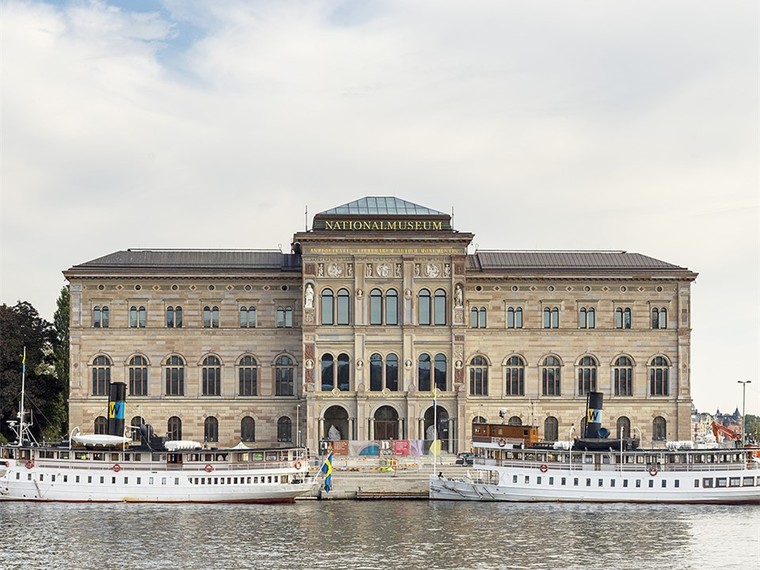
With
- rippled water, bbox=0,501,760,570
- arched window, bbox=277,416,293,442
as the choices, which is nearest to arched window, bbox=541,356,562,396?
arched window, bbox=277,416,293,442

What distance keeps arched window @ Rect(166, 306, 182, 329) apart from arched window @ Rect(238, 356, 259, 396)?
5.54 metres

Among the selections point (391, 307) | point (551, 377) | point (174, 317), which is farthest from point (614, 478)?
point (174, 317)

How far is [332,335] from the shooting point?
107062 millimetres

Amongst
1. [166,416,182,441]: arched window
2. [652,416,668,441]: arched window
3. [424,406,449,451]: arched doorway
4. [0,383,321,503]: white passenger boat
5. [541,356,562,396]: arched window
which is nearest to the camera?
[0,383,321,503]: white passenger boat

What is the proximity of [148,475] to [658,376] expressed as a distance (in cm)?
4399

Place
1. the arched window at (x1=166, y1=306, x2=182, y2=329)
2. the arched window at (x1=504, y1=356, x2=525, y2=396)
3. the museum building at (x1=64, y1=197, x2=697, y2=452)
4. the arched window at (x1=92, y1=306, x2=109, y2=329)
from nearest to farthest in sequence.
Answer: the museum building at (x1=64, y1=197, x2=697, y2=452) < the arched window at (x1=92, y1=306, x2=109, y2=329) < the arched window at (x1=166, y1=306, x2=182, y2=329) < the arched window at (x1=504, y1=356, x2=525, y2=396)

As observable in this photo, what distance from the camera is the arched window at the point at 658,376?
111 metres

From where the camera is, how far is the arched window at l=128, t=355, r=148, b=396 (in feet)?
A: 358

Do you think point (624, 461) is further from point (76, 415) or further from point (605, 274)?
point (76, 415)

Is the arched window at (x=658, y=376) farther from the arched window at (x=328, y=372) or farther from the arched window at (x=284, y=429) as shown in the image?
the arched window at (x=284, y=429)

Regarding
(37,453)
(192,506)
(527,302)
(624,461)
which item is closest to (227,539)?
(192,506)

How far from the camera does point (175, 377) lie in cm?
10962

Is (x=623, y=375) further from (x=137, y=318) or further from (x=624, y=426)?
(x=137, y=318)

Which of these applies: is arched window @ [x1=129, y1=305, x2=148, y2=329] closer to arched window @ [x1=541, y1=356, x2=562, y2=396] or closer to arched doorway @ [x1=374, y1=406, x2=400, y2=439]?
arched doorway @ [x1=374, y1=406, x2=400, y2=439]
